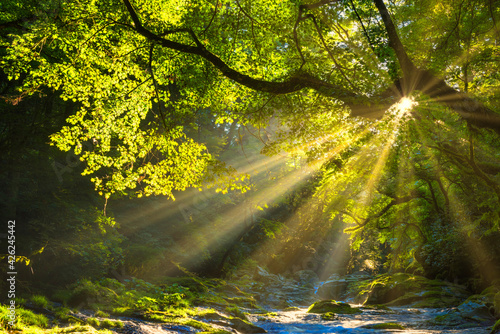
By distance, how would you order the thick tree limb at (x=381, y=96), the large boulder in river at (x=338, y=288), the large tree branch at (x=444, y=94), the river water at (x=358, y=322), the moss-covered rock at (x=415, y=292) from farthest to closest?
the large boulder in river at (x=338, y=288) → the moss-covered rock at (x=415, y=292) → the river water at (x=358, y=322) → the large tree branch at (x=444, y=94) → the thick tree limb at (x=381, y=96)

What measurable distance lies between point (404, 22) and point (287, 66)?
5.27 metres

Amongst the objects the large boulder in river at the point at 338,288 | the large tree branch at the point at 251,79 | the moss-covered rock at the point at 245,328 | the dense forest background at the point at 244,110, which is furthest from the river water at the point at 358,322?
the large boulder in river at the point at 338,288

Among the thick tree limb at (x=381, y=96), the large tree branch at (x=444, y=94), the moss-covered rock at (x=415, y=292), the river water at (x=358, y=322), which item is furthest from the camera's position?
the moss-covered rock at (x=415, y=292)

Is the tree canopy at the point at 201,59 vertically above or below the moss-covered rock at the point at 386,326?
above

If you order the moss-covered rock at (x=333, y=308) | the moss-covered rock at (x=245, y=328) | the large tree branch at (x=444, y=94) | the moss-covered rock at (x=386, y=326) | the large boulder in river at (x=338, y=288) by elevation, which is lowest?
the large boulder in river at (x=338, y=288)

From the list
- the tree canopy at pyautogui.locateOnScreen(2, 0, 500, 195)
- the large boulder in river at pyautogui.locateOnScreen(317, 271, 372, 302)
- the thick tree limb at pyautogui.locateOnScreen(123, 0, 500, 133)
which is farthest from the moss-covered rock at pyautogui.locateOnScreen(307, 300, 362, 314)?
the thick tree limb at pyautogui.locateOnScreen(123, 0, 500, 133)

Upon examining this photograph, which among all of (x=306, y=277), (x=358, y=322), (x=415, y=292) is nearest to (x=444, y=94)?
(x=358, y=322)

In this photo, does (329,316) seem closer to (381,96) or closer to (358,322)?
(358,322)

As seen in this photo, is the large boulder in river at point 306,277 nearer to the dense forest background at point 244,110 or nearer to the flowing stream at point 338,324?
the dense forest background at point 244,110

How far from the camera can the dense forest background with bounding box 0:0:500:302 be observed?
7.73 metres

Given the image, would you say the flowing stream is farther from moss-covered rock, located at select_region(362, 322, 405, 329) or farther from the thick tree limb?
the thick tree limb

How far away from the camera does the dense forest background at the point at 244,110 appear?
7734 millimetres

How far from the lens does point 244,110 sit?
32.9ft

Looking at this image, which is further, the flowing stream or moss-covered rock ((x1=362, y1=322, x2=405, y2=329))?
moss-covered rock ((x1=362, y1=322, x2=405, y2=329))
